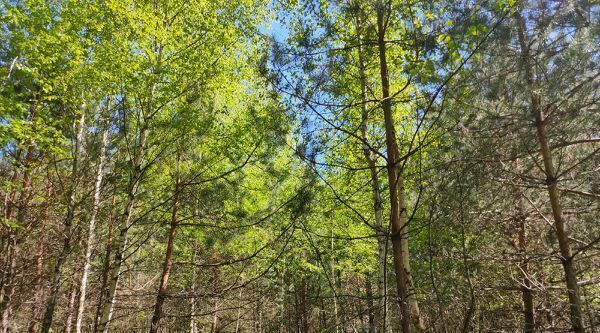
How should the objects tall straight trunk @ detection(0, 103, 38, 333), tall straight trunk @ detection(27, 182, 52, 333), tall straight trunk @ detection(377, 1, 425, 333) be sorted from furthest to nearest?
tall straight trunk @ detection(27, 182, 52, 333) → tall straight trunk @ detection(0, 103, 38, 333) → tall straight trunk @ detection(377, 1, 425, 333)

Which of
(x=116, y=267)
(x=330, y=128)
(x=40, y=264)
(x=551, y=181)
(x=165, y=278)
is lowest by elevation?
(x=165, y=278)

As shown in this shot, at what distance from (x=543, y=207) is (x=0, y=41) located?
12049mm

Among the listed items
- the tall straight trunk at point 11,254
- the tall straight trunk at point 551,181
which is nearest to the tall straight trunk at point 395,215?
the tall straight trunk at point 551,181

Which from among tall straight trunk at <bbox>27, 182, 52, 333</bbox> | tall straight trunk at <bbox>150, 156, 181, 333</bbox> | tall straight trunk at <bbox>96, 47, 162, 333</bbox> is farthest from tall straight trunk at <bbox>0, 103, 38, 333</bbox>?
tall straight trunk at <bbox>150, 156, 181, 333</bbox>

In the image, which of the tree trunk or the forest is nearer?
the forest

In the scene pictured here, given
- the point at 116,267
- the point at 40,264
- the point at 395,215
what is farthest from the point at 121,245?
the point at 40,264

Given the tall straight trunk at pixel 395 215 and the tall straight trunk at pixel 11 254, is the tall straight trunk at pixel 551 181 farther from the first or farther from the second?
the tall straight trunk at pixel 11 254

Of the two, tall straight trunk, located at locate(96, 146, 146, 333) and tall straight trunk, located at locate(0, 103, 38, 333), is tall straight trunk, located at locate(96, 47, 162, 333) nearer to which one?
tall straight trunk, located at locate(96, 146, 146, 333)

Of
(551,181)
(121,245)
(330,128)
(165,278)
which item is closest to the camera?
(330,128)

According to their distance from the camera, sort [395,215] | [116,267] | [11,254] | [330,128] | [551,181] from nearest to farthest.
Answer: [395,215] → [330,128] → [551,181] → [116,267] → [11,254]

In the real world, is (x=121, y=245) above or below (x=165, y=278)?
above

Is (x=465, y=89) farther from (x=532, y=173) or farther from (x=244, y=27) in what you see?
(x=244, y=27)

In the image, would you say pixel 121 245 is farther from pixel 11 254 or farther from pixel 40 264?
pixel 40 264

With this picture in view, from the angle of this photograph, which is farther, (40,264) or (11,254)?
(40,264)
